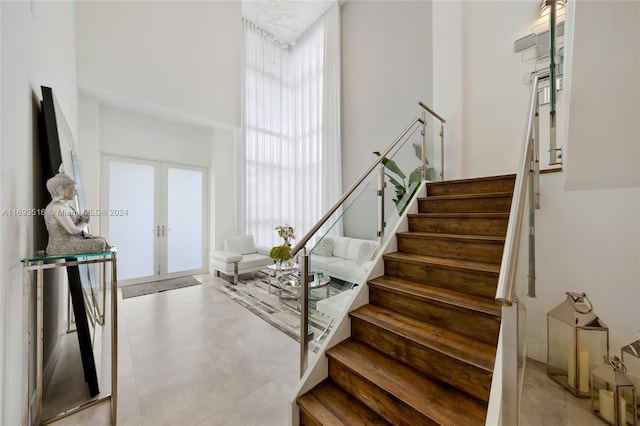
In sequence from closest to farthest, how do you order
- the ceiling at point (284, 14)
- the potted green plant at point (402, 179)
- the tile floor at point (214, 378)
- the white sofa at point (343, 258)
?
the tile floor at point (214, 378) → the white sofa at point (343, 258) → the potted green plant at point (402, 179) → the ceiling at point (284, 14)

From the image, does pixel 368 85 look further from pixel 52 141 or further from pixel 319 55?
pixel 52 141

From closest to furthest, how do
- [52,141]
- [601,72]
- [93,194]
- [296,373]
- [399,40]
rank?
[601,72] → [52,141] → [296,373] → [93,194] → [399,40]

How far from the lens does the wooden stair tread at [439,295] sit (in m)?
1.58

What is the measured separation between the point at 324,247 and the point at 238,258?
11.1 feet

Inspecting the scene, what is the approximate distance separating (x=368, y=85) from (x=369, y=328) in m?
4.85

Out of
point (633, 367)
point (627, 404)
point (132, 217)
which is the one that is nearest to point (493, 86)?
point (633, 367)

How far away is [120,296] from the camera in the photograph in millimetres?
4270

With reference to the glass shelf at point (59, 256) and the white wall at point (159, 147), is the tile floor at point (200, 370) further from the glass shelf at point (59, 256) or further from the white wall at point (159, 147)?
the white wall at point (159, 147)

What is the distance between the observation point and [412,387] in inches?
56.9

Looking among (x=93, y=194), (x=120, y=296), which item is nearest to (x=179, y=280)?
(x=120, y=296)

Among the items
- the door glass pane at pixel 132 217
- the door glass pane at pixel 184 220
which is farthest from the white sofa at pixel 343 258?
the door glass pane at pixel 132 217

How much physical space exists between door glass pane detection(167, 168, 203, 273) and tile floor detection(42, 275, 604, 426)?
219 centimetres

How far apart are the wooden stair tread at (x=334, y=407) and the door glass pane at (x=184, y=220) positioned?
4.93m

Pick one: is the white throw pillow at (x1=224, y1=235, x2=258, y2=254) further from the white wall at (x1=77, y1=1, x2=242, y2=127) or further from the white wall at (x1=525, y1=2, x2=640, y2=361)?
the white wall at (x1=525, y1=2, x2=640, y2=361)
